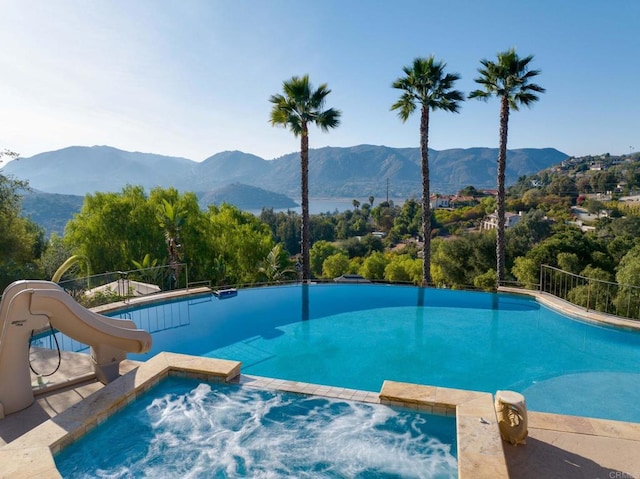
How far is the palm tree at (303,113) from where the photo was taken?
14.5 m

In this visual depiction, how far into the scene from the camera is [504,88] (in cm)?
1392

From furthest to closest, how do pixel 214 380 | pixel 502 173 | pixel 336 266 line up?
pixel 336 266 < pixel 502 173 < pixel 214 380

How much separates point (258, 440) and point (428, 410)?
2.24 meters

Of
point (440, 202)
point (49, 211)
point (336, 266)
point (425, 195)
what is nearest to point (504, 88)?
point (425, 195)

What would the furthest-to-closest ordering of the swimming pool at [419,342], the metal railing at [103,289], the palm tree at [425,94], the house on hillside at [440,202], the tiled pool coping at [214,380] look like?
the house on hillside at [440,202], the palm tree at [425,94], the metal railing at [103,289], the swimming pool at [419,342], the tiled pool coping at [214,380]

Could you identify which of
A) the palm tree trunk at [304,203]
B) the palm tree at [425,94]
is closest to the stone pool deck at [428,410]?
the palm tree trunk at [304,203]

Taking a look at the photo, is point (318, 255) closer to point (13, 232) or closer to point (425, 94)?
point (425, 94)

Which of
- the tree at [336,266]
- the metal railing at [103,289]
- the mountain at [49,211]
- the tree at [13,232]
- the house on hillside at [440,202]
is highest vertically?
the house on hillside at [440,202]

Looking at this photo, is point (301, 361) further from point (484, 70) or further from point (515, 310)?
point (484, 70)

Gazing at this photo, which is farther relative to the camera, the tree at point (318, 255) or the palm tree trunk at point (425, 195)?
the tree at point (318, 255)

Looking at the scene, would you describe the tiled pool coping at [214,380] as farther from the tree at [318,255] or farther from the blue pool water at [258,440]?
the tree at [318,255]

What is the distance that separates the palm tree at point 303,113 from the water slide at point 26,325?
9.23m

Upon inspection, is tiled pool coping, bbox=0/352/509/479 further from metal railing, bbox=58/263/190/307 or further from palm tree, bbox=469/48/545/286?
palm tree, bbox=469/48/545/286

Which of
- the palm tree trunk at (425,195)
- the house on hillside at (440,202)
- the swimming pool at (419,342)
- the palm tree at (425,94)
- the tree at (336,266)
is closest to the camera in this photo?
the swimming pool at (419,342)
